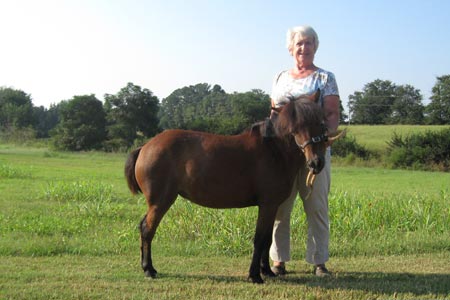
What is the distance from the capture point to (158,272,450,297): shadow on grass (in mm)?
4755

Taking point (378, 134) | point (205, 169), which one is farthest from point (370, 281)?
point (378, 134)

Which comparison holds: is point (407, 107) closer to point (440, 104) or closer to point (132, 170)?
point (440, 104)

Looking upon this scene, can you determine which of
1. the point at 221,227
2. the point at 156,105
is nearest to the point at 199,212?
the point at 221,227

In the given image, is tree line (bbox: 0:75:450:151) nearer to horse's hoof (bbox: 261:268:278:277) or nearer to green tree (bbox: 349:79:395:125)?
green tree (bbox: 349:79:395:125)

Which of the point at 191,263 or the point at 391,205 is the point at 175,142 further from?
the point at 391,205

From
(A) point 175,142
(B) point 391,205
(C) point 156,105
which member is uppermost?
(C) point 156,105

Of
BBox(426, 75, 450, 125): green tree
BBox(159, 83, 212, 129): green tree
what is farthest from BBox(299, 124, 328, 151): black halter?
BBox(426, 75, 450, 125): green tree

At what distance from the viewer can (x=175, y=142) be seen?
195 inches

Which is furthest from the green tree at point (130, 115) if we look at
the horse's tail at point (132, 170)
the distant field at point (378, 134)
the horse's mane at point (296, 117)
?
the horse's mane at point (296, 117)

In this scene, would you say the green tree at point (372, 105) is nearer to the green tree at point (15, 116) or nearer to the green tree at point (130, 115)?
the green tree at point (130, 115)

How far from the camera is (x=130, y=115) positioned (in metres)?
48.3

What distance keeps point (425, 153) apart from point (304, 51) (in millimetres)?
33899

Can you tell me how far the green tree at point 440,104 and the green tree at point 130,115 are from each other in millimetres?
33173

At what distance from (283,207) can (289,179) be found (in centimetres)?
62
